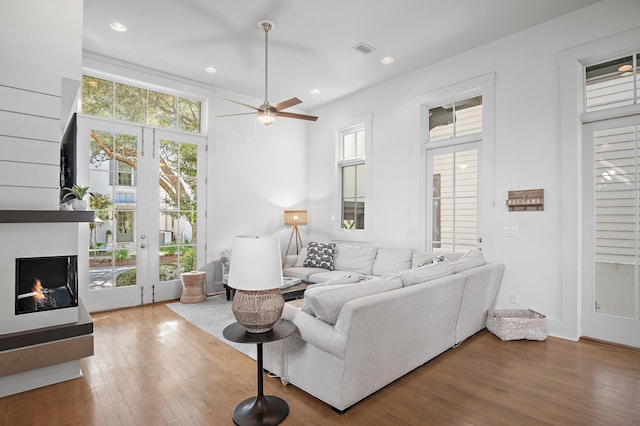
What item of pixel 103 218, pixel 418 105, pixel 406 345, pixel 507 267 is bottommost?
pixel 406 345

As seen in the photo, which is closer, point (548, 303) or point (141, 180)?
point (548, 303)

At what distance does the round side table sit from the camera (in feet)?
6.55

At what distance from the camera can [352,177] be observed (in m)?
6.01

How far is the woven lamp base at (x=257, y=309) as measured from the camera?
2.04 metres

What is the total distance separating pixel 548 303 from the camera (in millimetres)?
3584

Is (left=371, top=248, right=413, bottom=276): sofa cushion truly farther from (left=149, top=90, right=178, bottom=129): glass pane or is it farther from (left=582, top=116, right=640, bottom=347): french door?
(left=149, top=90, right=178, bottom=129): glass pane

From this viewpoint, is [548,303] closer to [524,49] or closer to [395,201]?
[395,201]

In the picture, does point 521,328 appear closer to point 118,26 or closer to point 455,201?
point 455,201

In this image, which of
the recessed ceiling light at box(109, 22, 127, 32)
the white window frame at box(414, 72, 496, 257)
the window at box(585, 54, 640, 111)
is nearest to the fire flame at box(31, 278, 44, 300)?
the recessed ceiling light at box(109, 22, 127, 32)

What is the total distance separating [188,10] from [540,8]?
140 inches

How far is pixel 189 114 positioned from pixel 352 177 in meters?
2.92

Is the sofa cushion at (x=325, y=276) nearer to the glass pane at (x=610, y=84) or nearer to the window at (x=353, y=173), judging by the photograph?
the window at (x=353, y=173)

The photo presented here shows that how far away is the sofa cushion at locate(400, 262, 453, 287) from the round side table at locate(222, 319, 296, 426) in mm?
993

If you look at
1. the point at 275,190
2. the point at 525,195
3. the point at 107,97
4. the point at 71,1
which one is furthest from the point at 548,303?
the point at 107,97
